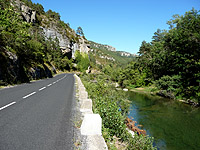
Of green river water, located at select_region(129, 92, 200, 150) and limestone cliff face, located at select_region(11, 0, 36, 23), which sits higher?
limestone cliff face, located at select_region(11, 0, 36, 23)

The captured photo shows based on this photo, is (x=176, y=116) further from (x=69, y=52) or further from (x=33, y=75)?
(x=69, y=52)

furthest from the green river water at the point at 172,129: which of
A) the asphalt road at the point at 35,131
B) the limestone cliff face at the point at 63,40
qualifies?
the limestone cliff face at the point at 63,40

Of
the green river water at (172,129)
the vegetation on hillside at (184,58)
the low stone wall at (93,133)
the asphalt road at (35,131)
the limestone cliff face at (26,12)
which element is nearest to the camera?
the low stone wall at (93,133)

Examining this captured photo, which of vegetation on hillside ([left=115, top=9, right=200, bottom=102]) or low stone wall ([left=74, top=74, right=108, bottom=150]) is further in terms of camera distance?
vegetation on hillside ([left=115, top=9, right=200, bottom=102])

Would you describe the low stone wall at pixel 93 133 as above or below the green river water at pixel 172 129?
above

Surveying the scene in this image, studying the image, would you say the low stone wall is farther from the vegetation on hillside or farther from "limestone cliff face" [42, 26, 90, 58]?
"limestone cliff face" [42, 26, 90, 58]

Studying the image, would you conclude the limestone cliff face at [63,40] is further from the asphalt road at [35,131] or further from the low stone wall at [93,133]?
the low stone wall at [93,133]

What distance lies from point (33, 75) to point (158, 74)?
106 feet

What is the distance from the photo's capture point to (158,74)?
130ft

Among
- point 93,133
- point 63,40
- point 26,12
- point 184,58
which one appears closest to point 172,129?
point 93,133

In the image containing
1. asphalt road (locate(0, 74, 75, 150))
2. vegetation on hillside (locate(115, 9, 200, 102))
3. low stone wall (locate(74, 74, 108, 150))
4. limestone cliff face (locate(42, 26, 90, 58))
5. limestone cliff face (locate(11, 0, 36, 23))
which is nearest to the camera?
low stone wall (locate(74, 74, 108, 150))

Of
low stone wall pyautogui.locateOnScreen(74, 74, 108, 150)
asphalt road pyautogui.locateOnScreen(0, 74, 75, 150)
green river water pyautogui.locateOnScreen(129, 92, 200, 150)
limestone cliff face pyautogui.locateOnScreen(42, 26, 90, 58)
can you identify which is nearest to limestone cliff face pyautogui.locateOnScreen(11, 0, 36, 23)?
limestone cliff face pyautogui.locateOnScreen(42, 26, 90, 58)

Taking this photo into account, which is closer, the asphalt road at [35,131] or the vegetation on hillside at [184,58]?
the asphalt road at [35,131]

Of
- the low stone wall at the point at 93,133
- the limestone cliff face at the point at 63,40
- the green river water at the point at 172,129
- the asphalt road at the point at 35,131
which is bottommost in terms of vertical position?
the green river water at the point at 172,129
